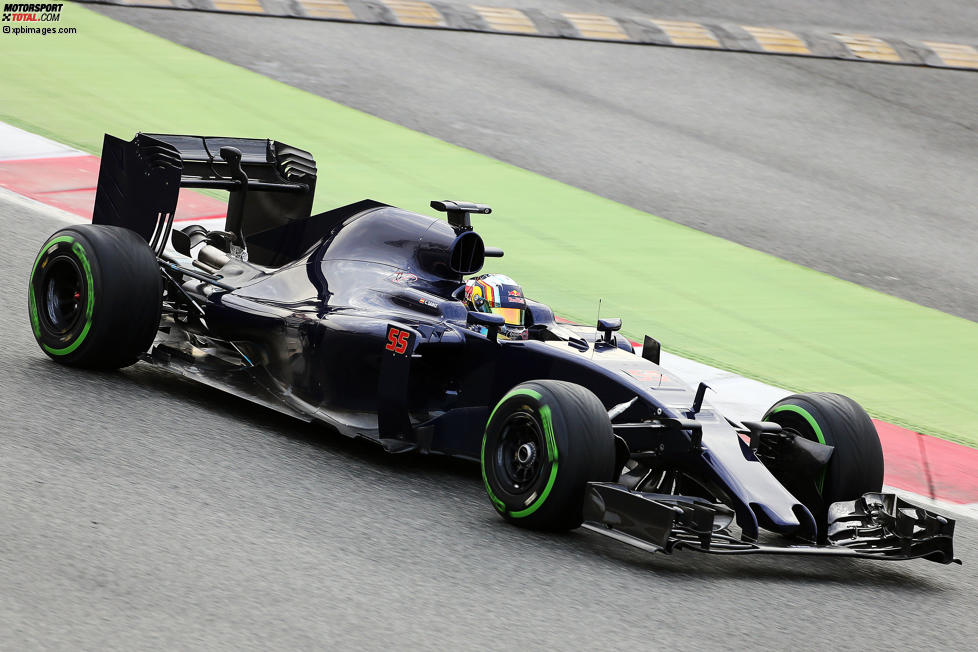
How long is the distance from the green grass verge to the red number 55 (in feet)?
15.2

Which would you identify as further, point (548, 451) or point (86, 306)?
point (86, 306)

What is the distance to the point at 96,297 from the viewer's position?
8.59 meters

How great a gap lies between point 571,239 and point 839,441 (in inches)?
303

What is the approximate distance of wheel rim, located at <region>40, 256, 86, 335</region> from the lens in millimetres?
8969

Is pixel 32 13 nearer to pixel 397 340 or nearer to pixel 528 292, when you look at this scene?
pixel 528 292

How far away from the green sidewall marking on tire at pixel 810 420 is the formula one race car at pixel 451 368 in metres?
0.01

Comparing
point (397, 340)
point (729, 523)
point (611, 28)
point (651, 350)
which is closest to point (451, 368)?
point (397, 340)

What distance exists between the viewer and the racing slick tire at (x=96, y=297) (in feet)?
28.3

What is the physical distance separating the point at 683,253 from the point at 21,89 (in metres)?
8.50

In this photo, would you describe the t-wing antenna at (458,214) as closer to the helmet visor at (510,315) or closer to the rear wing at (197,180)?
the helmet visor at (510,315)

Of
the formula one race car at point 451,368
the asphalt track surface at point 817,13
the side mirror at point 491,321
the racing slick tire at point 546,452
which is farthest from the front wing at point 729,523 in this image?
the asphalt track surface at point 817,13

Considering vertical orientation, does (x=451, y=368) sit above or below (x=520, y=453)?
above

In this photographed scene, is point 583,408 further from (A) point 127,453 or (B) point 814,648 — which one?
(A) point 127,453

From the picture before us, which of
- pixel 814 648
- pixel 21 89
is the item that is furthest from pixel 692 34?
pixel 814 648
